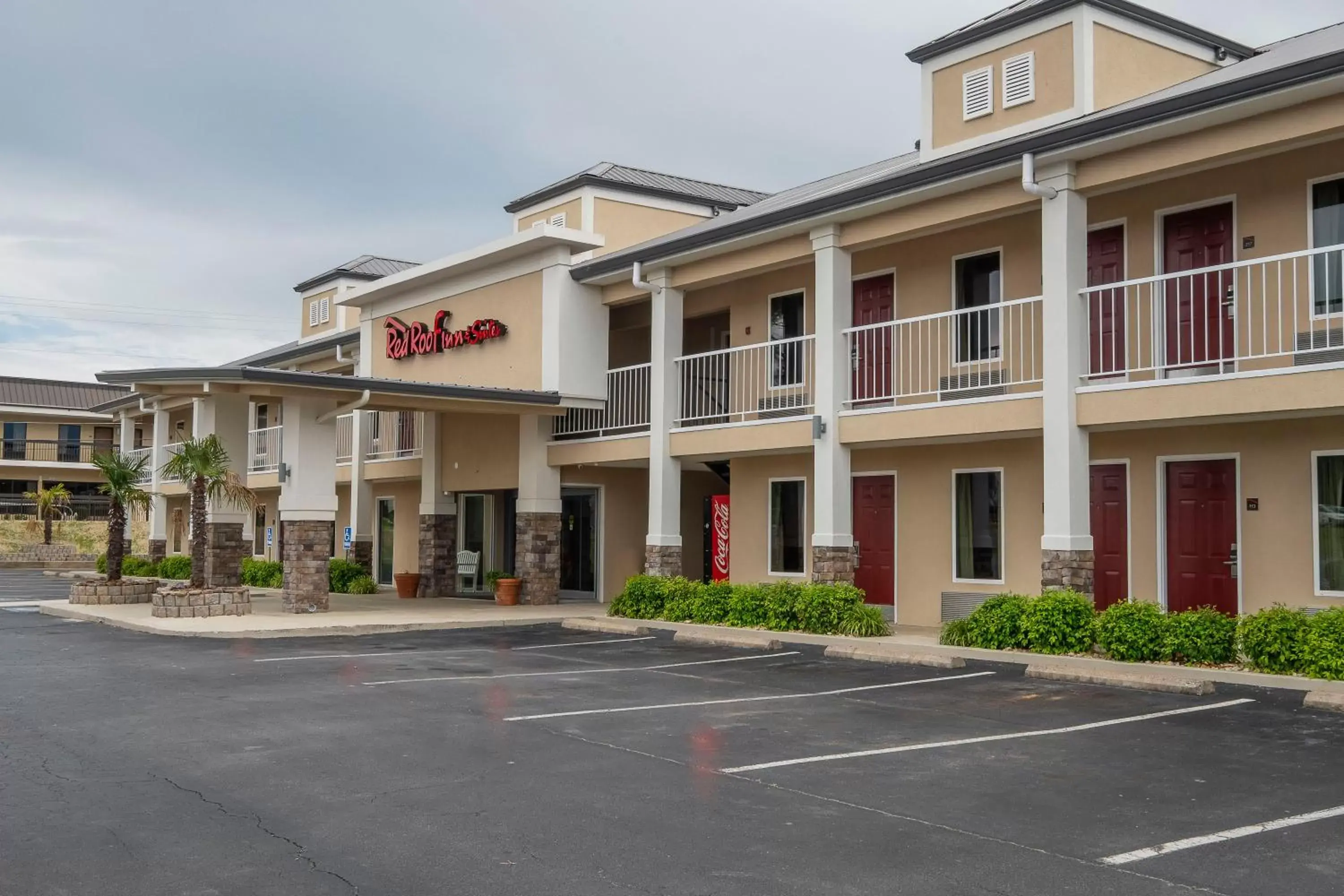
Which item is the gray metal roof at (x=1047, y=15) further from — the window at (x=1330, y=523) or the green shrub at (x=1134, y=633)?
the green shrub at (x=1134, y=633)

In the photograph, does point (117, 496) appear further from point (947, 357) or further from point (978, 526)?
point (978, 526)

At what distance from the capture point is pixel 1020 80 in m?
17.7

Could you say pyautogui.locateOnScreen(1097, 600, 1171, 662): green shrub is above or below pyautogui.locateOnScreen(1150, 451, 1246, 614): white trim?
below

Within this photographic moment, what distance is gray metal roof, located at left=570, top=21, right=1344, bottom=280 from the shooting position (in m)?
12.5

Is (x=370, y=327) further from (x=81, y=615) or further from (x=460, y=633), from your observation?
(x=460, y=633)

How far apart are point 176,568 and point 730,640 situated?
76.5 feet

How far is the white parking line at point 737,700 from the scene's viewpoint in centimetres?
1076

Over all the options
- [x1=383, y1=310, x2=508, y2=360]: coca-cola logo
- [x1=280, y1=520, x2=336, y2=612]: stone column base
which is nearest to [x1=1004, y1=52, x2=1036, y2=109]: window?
[x1=383, y1=310, x2=508, y2=360]: coca-cola logo

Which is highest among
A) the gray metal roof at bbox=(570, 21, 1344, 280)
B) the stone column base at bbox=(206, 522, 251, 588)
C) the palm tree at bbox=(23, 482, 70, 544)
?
the gray metal roof at bbox=(570, 21, 1344, 280)

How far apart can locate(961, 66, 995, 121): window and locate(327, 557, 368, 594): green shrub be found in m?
17.8

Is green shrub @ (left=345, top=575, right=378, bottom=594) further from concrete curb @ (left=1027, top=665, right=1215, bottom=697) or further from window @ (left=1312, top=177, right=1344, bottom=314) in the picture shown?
window @ (left=1312, top=177, right=1344, bottom=314)

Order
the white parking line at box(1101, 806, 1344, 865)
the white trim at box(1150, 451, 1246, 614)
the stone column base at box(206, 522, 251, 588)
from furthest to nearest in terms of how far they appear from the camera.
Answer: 1. the stone column base at box(206, 522, 251, 588)
2. the white trim at box(1150, 451, 1246, 614)
3. the white parking line at box(1101, 806, 1344, 865)

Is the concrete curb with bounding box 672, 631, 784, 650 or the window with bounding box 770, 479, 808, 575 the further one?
the window with bounding box 770, 479, 808, 575

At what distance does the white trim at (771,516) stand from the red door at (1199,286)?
695cm
